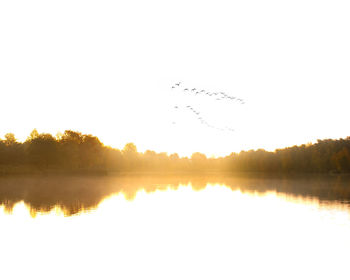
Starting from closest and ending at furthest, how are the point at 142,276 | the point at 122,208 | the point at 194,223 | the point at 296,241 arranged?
the point at 142,276 < the point at 296,241 < the point at 194,223 < the point at 122,208

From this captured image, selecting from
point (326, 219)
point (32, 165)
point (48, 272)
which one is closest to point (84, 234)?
point (48, 272)

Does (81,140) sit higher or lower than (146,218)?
higher

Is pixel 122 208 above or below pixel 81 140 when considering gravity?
below

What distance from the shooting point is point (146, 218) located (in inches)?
1357

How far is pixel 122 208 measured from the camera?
4138cm

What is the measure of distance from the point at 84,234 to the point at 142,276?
9706 millimetres

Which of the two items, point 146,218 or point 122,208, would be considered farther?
Answer: point 122,208

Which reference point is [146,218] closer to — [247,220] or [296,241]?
[247,220]

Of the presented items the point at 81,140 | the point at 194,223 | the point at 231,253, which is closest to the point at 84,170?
the point at 81,140

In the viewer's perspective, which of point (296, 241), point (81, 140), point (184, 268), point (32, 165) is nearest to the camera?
point (184, 268)

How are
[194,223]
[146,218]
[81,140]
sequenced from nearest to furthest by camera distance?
[194,223] → [146,218] → [81,140]

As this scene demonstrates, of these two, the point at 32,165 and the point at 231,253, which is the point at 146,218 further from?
the point at 32,165

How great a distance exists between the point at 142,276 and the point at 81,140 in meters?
139

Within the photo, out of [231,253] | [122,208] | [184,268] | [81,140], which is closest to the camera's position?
[184,268]
